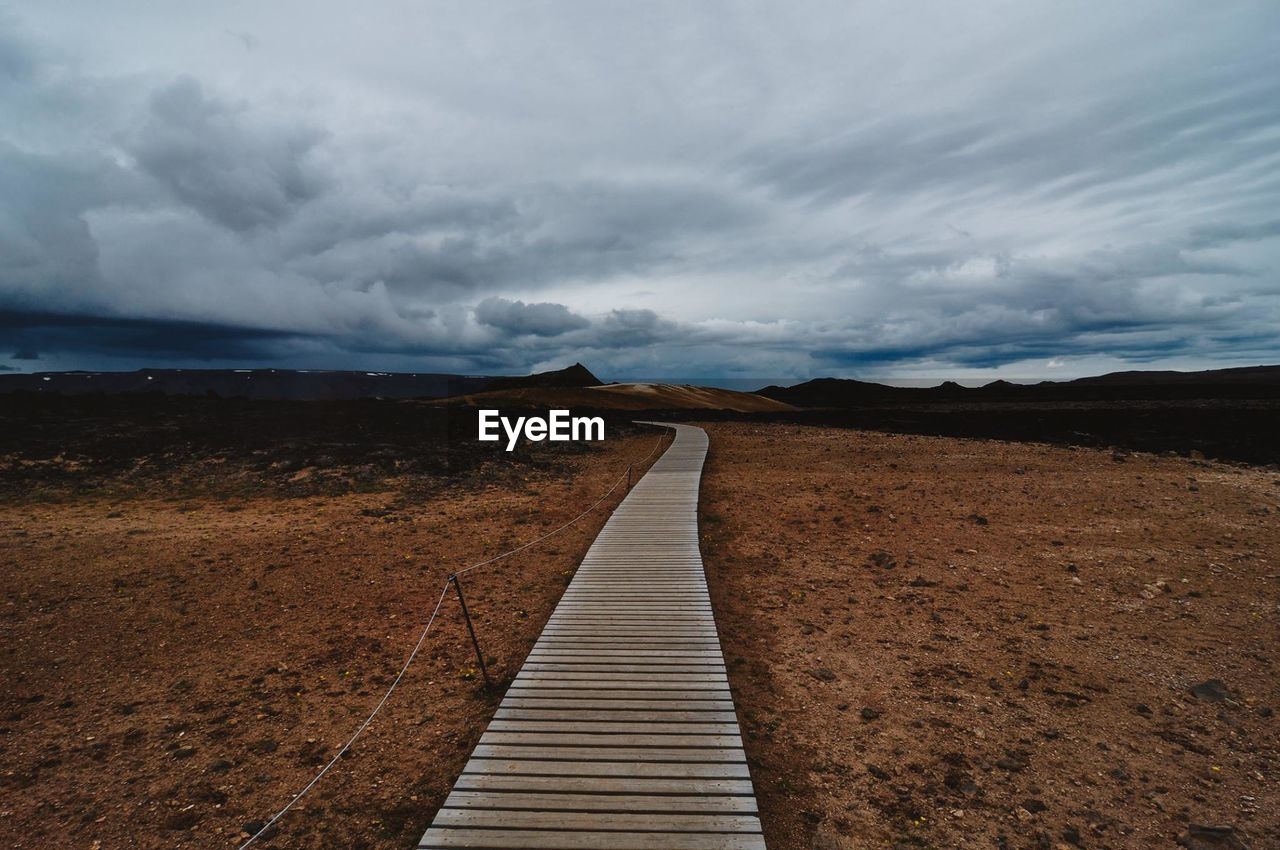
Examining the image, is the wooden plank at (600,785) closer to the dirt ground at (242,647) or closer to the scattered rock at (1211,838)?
the dirt ground at (242,647)

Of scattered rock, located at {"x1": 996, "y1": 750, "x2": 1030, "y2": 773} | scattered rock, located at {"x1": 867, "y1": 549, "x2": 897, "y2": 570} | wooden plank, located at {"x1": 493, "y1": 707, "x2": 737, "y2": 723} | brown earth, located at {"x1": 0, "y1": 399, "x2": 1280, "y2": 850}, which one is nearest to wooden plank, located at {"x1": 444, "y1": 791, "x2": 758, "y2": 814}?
brown earth, located at {"x1": 0, "y1": 399, "x2": 1280, "y2": 850}

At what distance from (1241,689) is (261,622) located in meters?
14.2

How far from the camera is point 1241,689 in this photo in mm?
7219

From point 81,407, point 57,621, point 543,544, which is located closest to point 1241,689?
point 543,544

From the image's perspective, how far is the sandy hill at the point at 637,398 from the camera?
260ft

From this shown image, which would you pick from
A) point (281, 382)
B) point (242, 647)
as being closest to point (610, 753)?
point (242, 647)

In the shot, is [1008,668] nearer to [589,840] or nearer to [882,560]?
[882,560]

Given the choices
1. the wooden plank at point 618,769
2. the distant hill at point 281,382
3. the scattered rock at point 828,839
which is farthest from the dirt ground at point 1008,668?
the distant hill at point 281,382

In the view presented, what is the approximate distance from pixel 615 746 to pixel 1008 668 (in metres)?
5.74

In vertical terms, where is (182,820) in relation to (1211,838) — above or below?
below

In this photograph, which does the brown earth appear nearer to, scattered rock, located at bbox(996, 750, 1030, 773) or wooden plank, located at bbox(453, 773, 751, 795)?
scattered rock, located at bbox(996, 750, 1030, 773)

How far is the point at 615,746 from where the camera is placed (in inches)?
219

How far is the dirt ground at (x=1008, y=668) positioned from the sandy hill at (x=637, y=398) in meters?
59.6

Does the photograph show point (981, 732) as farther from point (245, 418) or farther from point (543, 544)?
point (245, 418)
